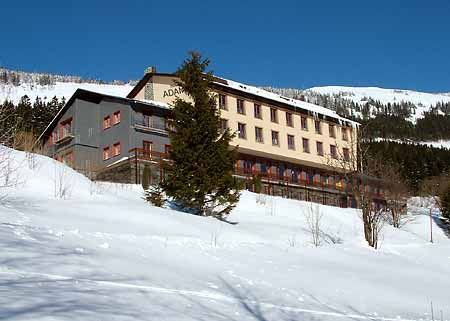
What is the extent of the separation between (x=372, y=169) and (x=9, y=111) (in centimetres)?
1462

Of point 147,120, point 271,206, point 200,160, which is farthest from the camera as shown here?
point 147,120

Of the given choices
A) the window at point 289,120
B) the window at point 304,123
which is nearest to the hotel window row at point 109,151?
the window at point 289,120

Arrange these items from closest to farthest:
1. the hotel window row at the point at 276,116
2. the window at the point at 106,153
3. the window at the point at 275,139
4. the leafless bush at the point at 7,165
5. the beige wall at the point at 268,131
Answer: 1. the leafless bush at the point at 7,165
2. the window at the point at 106,153
3. the beige wall at the point at 268,131
4. the hotel window row at the point at 276,116
5. the window at the point at 275,139

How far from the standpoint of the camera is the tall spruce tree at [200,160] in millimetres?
18984

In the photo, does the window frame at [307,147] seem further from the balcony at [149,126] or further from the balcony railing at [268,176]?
the balcony at [149,126]

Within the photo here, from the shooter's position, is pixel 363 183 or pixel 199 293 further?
pixel 363 183

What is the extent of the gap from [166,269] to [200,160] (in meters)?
11.5

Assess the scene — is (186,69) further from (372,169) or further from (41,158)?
(372,169)

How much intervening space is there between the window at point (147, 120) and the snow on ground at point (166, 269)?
68.0ft

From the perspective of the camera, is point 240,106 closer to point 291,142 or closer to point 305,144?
point 291,142

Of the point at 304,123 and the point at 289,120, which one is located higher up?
the point at 289,120

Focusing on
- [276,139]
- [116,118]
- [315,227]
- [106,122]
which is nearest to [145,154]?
[116,118]

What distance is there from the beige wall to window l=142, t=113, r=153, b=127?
272 centimetres

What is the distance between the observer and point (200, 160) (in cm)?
1944
